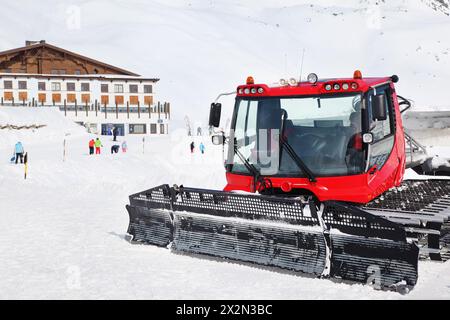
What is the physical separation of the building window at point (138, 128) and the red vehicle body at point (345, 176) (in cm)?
5309

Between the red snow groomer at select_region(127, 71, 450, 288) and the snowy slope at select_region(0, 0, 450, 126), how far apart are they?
2702 inches

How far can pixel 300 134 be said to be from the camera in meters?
8.27

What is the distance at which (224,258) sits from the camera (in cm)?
774

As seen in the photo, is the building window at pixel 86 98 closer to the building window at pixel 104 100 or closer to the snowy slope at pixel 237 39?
the building window at pixel 104 100

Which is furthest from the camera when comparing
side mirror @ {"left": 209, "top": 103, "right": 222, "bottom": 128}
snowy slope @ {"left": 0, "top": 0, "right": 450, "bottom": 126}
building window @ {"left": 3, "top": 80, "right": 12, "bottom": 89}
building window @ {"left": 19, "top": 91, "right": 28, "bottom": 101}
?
snowy slope @ {"left": 0, "top": 0, "right": 450, "bottom": 126}

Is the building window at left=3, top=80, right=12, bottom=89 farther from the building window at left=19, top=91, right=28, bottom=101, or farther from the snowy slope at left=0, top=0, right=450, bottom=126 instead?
the snowy slope at left=0, top=0, right=450, bottom=126

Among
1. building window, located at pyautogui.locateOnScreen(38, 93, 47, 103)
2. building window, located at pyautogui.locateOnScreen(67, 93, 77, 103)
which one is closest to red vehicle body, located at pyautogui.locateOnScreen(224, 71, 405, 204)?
building window, located at pyautogui.locateOnScreen(67, 93, 77, 103)

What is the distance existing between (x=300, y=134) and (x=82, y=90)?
181 feet

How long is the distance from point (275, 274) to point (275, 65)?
356ft

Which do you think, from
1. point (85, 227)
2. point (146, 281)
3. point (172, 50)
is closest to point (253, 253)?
point (146, 281)

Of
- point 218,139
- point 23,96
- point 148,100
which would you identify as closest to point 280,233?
point 218,139

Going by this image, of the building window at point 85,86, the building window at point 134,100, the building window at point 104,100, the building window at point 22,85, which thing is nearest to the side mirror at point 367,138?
the building window at point 134,100

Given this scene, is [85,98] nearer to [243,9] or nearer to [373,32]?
[373,32]

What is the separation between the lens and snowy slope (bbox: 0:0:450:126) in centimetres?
9856
